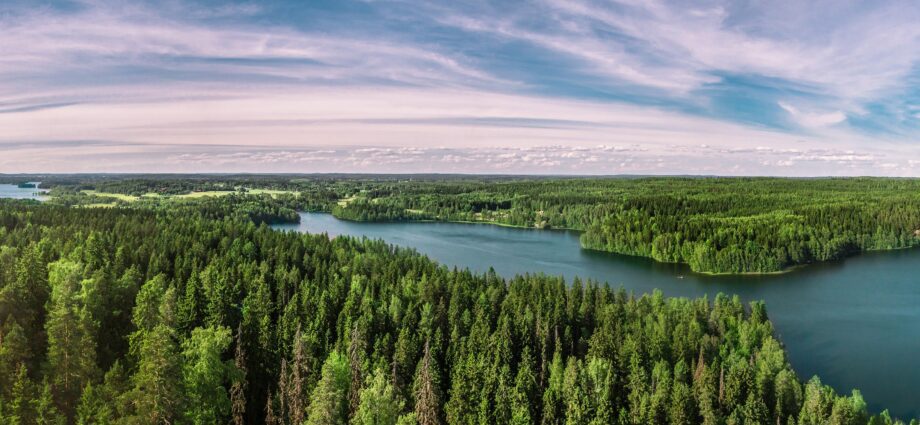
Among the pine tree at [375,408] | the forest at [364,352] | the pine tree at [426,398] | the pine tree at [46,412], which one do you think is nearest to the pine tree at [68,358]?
the forest at [364,352]

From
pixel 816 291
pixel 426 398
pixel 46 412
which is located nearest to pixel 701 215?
pixel 816 291

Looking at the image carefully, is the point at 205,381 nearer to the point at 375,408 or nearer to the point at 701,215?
the point at 375,408

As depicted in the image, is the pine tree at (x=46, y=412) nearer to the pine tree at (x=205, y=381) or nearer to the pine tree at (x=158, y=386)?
the pine tree at (x=158, y=386)

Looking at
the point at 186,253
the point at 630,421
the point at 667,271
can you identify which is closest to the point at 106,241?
the point at 186,253

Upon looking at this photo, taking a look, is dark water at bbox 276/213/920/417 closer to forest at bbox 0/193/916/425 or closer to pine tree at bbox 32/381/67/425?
forest at bbox 0/193/916/425

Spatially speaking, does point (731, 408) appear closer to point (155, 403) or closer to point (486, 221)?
point (155, 403)
